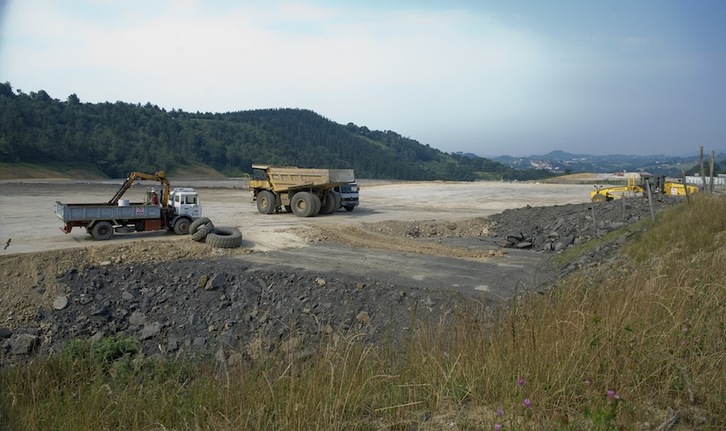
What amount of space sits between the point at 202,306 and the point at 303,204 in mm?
13975

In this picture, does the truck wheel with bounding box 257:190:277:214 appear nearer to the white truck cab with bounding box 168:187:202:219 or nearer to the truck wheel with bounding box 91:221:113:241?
the white truck cab with bounding box 168:187:202:219

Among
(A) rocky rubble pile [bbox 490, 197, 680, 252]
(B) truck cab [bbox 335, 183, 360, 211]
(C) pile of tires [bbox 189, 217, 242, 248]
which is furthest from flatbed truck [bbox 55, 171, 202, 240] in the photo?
(A) rocky rubble pile [bbox 490, 197, 680, 252]

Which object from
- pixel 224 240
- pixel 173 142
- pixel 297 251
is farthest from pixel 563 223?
pixel 173 142

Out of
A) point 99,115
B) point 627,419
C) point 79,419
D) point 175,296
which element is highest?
point 99,115

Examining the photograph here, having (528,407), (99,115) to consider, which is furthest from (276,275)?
(99,115)

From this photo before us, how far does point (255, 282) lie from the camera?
49.4 feet

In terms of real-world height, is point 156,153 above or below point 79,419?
above

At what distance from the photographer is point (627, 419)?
345 cm

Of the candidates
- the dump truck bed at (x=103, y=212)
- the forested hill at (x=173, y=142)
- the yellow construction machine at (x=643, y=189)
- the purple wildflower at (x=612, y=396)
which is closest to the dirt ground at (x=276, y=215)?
the dump truck bed at (x=103, y=212)

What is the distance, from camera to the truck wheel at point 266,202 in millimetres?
29062

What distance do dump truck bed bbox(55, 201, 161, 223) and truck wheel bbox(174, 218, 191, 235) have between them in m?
0.72

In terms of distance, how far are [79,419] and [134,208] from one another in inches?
672

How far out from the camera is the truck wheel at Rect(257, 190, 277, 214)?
95.3 ft

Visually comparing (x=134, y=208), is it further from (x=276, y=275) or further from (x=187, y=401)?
(x=187, y=401)
